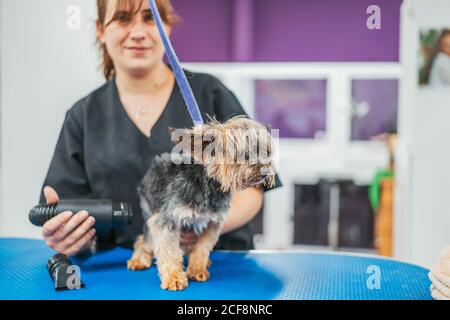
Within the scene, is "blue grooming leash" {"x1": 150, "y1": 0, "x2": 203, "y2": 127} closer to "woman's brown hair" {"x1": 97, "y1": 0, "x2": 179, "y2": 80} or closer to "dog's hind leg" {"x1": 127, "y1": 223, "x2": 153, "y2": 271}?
"woman's brown hair" {"x1": 97, "y1": 0, "x2": 179, "y2": 80}

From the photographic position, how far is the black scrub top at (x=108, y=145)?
3.55 feet

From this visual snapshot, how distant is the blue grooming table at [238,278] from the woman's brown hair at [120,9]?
40 cm

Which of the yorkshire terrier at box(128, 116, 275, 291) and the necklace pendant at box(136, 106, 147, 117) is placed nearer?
the yorkshire terrier at box(128, 116, 275, 291)

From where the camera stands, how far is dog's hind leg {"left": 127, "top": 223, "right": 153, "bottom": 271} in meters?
1.10

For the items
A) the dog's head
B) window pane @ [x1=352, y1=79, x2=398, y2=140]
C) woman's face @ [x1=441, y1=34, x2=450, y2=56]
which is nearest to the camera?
the dog's head

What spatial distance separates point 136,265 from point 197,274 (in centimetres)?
14

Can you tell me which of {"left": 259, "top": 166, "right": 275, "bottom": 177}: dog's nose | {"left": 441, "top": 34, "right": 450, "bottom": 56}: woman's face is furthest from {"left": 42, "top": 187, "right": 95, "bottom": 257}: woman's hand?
{"left": 441, "top": 34, "right": 450, "bottom": 56}: woman's face

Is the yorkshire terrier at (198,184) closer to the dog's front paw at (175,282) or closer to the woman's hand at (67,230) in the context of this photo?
the dog's front paw at (175,282)

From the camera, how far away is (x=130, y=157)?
110 cm

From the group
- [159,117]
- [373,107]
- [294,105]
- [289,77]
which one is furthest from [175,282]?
[373,107]

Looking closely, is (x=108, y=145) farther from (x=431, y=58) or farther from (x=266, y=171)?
(x=431, y=58)

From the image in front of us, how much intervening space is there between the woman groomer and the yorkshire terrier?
45mm

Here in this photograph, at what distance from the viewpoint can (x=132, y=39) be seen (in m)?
1.02
